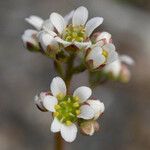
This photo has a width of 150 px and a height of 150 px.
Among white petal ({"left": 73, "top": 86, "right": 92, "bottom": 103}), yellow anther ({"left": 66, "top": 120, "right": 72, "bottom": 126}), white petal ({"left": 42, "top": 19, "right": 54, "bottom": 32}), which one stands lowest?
yellow anther ({"left": 66, "top": 120, "right": 72, "bottom": 126})

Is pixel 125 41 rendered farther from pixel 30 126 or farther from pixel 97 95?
pixel 30 126

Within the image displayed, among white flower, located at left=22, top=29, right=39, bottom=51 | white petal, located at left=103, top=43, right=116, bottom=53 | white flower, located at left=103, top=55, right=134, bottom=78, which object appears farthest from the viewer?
white flower, located at left=103, top=55, right=134, bottom=78

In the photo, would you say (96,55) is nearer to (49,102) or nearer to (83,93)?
(83,93)

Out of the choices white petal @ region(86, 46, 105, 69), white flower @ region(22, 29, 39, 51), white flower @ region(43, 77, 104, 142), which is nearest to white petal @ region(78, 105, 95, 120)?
white flower @ region(43, 77, 104, 142)

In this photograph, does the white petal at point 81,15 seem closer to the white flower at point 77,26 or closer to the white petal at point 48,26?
the white flower at point 77,26

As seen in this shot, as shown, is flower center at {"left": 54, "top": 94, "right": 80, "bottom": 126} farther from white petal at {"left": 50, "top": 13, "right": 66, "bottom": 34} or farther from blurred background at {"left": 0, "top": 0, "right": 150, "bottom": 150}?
blurred background at {"left": 0, "top": 0, "right": 150, "bottom": 150}

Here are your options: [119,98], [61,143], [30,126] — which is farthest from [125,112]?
[61,143]
